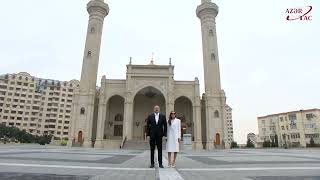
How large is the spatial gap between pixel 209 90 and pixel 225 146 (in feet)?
29.2

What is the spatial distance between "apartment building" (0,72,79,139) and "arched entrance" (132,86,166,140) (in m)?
46.2

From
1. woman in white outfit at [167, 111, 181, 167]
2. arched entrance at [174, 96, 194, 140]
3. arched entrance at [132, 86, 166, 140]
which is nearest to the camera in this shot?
woman in white outfit at [167, 111, 181, 167]

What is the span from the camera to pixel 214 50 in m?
42.6

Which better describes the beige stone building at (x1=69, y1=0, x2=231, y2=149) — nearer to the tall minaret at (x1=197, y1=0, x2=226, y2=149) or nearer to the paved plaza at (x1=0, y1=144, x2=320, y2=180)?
the tall minaret at (x1=197, y1=0, x2=226, y2=149)

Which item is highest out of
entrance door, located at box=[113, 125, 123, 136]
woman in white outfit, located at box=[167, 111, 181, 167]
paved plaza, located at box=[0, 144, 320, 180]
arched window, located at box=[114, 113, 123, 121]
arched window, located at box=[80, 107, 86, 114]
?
arched window, located at box=[80, 107, 86, 114]

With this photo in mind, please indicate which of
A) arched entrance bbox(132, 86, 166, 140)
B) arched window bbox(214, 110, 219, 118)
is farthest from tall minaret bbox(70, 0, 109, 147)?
arched window bbox(214, 110, 219, 118)

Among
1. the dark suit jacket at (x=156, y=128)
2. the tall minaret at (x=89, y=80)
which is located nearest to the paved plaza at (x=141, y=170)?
the dark suit jacket at (x=156, y=128)

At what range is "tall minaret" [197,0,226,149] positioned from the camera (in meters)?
38.5

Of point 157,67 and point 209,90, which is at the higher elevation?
point 157,67

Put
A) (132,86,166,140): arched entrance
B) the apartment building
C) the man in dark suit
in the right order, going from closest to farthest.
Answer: the man in dark suit
(132,86,166,140): arched entrance
the apartment building

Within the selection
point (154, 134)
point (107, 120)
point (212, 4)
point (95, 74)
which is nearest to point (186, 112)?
point (107, 120)

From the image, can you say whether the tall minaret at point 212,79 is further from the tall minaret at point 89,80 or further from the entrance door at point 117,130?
the tall minaret at point 89,80

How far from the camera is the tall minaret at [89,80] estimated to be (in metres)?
37.5

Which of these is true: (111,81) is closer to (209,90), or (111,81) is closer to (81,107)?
(81,107)
